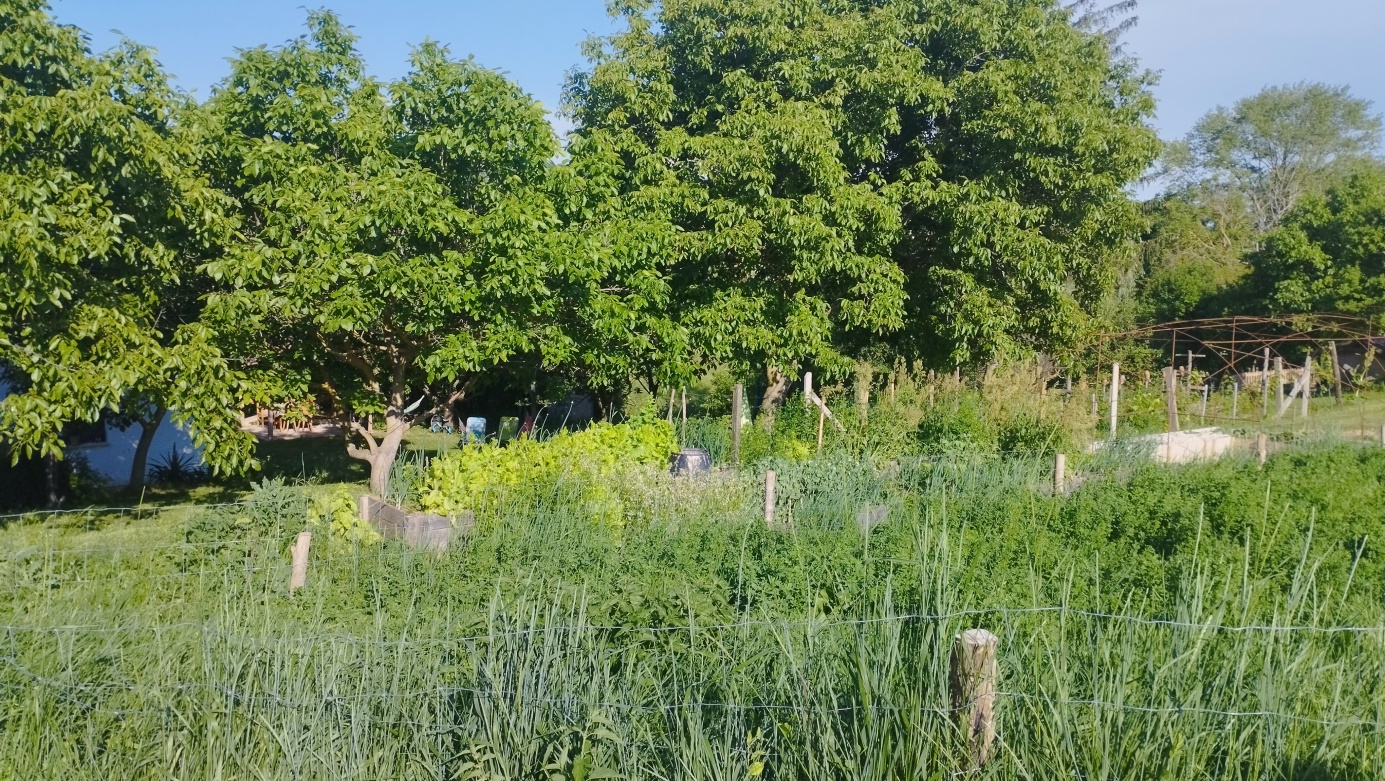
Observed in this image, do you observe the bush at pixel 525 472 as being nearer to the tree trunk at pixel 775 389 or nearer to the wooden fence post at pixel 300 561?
the wooden fence post at pixel 300 561

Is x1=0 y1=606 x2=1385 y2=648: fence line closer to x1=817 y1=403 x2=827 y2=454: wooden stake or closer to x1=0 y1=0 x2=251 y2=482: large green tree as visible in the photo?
x1=0 y1=0 x2=251 y2=482: large green tree

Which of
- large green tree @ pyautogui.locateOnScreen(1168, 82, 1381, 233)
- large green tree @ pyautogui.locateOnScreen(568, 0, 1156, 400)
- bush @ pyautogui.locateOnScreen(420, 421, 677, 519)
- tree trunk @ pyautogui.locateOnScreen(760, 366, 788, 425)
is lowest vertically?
bush @ pyautogui.locateOnScreen(420, 421, 677, 519)

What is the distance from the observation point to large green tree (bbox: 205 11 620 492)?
32.7 ft

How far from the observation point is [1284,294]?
1091 inches

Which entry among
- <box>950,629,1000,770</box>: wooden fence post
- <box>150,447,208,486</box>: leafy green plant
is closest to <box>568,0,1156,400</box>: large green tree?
<box>150,447,208,486</box>: leafy green plant

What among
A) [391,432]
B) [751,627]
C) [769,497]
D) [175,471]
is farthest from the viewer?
[175,471]

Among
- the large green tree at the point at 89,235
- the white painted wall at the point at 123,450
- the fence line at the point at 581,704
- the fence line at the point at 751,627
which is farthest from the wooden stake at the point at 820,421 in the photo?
the white painted wall at the point at 123,450

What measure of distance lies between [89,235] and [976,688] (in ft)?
24.4

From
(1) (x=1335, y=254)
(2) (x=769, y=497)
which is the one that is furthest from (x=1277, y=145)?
(2) (x=769, y=497)

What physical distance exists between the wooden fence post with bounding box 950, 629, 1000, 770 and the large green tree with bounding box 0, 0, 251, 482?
6851 millimetres

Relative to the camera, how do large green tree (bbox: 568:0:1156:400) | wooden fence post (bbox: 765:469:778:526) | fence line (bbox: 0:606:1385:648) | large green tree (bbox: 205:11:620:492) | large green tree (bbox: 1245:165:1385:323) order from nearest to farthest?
fence line (bbox: 0:606:1385:648) < wooden fence post (bbox: 765:469:778:526) < large green tree (bbox: 205:11:620:492) < large green tree (bbox: 568:0:1156:400) < large green tree (bbox: 1245:165:1385:323)

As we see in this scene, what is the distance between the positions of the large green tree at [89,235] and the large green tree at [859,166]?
200 inches

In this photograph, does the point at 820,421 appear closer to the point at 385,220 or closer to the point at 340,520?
the point at 385,220

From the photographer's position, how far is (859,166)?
50.0 ft
